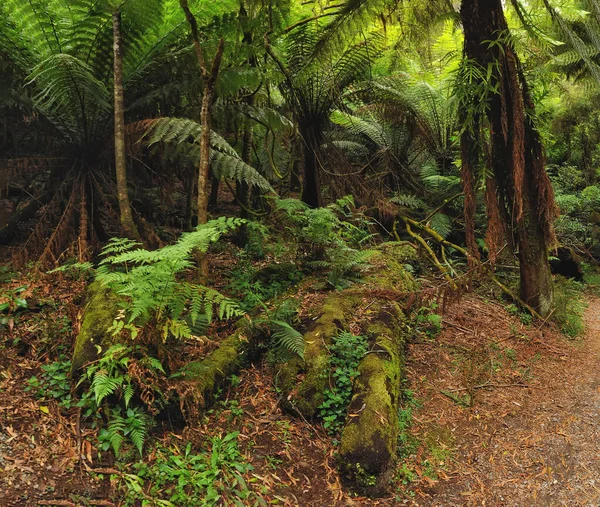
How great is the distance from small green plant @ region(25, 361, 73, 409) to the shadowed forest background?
1 centimetres

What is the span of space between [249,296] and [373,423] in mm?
1609

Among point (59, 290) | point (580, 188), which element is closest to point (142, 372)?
point (59, 290)

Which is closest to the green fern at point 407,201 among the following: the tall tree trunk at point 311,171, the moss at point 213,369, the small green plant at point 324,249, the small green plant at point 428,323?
the tall tree trunk at point 311,171

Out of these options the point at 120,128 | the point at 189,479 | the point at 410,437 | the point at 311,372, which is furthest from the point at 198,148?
the point at 410,437

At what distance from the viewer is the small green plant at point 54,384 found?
249 centimetres

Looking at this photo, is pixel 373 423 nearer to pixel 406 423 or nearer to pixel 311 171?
pixel 406 423

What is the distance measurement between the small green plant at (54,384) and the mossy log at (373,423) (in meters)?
1.67

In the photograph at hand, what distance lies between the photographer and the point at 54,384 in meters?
2.56

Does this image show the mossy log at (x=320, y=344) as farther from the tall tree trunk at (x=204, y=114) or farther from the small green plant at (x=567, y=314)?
the small green plant at (x=567, y=314)

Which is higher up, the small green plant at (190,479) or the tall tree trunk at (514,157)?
the tall tree trunk at (514,157)

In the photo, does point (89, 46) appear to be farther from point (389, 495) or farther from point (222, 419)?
point (389, 495)

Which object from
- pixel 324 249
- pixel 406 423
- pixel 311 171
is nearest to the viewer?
pixel 406 423

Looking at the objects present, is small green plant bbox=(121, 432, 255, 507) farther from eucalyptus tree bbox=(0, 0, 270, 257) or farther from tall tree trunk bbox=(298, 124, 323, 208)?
tall tree trunk bbox=(298, 124, 323, 208)

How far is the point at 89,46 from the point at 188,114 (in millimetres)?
1122
